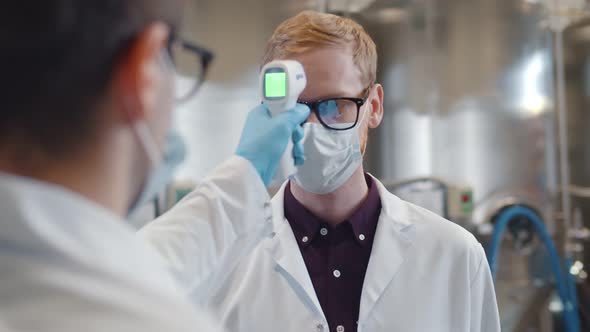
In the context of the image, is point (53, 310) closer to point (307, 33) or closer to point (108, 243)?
point (108, 243)

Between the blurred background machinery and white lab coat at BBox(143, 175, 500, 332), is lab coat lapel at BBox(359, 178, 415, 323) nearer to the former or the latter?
white lab coat at BBox(143, 175, 500, 332)

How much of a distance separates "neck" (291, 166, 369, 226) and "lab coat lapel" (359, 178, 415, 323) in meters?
0.06

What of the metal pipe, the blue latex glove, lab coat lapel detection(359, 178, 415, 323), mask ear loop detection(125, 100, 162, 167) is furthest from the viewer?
the metal pipe

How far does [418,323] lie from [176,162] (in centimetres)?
67

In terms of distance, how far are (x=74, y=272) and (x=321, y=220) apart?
85 cm

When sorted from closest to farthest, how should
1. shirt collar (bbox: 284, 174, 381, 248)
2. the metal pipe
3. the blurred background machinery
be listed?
shirt collar (bbox: 284, 174, 381, 248), the blurred background machinery, the metal pipe

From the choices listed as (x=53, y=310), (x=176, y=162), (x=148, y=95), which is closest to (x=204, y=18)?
(x=176, y=162)

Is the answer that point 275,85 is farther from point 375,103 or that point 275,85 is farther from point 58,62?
point 58,62

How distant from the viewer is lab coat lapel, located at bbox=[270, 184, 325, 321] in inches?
47.9

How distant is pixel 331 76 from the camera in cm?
126

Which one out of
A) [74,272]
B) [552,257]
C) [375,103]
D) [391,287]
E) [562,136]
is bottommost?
[552,257]

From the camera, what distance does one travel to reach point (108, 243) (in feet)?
1.74

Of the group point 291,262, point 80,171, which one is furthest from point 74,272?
point 291,262

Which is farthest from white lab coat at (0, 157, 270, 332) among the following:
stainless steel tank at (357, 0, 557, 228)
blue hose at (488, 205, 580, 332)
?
blue hose at (488, 205, 580, 332)
